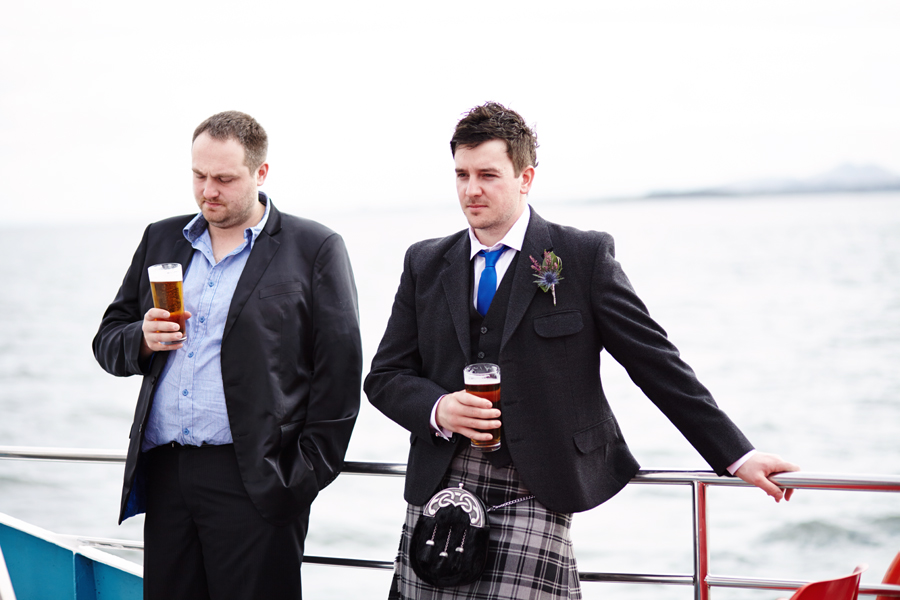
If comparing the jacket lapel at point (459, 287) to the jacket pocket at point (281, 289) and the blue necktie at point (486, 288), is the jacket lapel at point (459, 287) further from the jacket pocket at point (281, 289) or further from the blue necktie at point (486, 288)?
the jacket pocket at point (281, 289)

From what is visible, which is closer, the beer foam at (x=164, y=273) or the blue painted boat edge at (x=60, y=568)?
the beer foam at (x=164, y=273)

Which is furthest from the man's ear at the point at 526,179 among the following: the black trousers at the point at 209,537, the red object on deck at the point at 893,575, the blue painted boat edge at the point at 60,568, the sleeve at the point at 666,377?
the blue painted boat edge at the point at 60,568

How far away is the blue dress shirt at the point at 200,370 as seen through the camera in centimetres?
240

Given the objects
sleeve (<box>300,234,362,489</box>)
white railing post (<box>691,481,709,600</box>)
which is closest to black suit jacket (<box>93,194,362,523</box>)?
sleeve (<box>300,234,362,489</box>)

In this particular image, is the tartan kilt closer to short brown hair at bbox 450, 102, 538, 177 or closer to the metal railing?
the metal railing

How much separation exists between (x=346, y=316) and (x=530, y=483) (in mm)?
754

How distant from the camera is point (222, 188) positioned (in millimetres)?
2467

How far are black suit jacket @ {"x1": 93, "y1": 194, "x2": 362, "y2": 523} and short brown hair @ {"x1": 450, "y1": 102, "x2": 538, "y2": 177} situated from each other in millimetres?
613

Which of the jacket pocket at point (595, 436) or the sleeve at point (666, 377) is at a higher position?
the sleeve at point (666, 377)

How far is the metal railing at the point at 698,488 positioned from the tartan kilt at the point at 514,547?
0.25 meters

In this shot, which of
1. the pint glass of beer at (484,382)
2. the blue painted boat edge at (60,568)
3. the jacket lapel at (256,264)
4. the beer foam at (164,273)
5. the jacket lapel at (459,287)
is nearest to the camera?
the pint glass of beer at (484,382)

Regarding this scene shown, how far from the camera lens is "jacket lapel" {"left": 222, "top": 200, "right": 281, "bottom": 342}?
2.41 meters

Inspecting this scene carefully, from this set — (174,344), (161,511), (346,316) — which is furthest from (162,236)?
(161,511)

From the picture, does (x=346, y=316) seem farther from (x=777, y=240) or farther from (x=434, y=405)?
(x=777, y=240)
